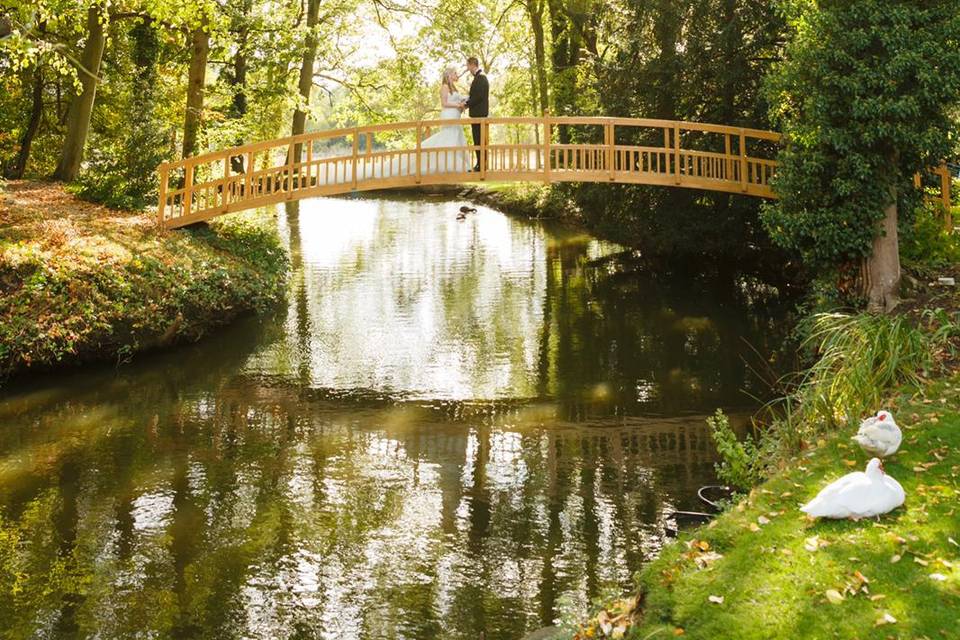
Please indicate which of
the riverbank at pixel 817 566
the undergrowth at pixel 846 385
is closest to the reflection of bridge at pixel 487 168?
the undergrowth at pixel 846 385

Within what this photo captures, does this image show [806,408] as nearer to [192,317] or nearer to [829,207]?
[829,207]

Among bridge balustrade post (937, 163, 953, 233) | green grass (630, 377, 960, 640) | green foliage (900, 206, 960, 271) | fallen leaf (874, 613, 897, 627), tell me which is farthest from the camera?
bridge balustrade post (937, 163, 953, 233)

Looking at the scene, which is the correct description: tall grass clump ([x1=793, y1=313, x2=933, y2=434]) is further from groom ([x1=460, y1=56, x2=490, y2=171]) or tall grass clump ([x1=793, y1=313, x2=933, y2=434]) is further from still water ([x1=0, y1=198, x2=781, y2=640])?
groom ([x1=460, y1=56, x2=490, y2=171])

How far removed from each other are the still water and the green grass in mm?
1220

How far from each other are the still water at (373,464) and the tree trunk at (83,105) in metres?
6.46

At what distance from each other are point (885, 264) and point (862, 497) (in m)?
7.11

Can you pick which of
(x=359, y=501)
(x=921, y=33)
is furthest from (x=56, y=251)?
(x=921, y=33)

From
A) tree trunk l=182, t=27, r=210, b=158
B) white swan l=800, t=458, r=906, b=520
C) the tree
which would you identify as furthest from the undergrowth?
tree trunk l=182, t=27, r=210, b=158

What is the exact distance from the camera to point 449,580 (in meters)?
7.75

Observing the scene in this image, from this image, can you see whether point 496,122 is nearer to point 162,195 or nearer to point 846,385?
point 162,195

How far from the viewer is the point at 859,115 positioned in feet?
39.5

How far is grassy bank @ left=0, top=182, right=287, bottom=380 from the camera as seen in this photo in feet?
43.0

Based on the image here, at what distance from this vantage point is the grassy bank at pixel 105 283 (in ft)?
43.0

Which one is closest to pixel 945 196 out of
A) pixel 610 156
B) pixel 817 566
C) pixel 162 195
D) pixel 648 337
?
pixel 648 337
